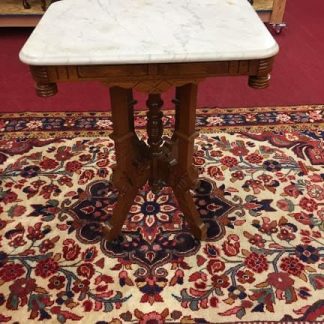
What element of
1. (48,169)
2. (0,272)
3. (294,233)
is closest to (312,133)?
(294,233)

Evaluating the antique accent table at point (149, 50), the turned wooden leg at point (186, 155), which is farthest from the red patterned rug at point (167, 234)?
the antique accent table at point (149, 50)

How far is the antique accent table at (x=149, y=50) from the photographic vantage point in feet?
3.41

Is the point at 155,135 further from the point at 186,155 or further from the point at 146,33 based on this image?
the point at 146,33

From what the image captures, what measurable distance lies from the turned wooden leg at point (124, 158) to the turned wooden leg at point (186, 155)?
5.6 inches

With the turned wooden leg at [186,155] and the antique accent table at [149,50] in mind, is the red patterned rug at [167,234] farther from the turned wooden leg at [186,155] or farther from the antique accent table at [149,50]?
the antique accent table at [149,50]

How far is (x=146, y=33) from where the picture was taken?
3.69ft

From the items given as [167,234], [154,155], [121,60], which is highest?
[121,60]

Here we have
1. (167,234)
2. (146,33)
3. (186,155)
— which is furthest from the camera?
(167,234)

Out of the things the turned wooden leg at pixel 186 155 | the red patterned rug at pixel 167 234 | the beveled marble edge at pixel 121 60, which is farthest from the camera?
the red patterned rug at pixel 167 234

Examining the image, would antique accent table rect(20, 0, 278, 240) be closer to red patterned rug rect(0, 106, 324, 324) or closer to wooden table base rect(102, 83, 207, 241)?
wooden table base rect(102, 83, 207, 241)

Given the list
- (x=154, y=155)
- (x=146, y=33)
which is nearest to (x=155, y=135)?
(x=154, y=155)

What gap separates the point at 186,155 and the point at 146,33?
1.55 ft

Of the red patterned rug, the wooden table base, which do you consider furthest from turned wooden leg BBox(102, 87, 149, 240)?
the red patterned rug

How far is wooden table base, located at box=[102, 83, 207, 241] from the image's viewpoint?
51.2 inches
